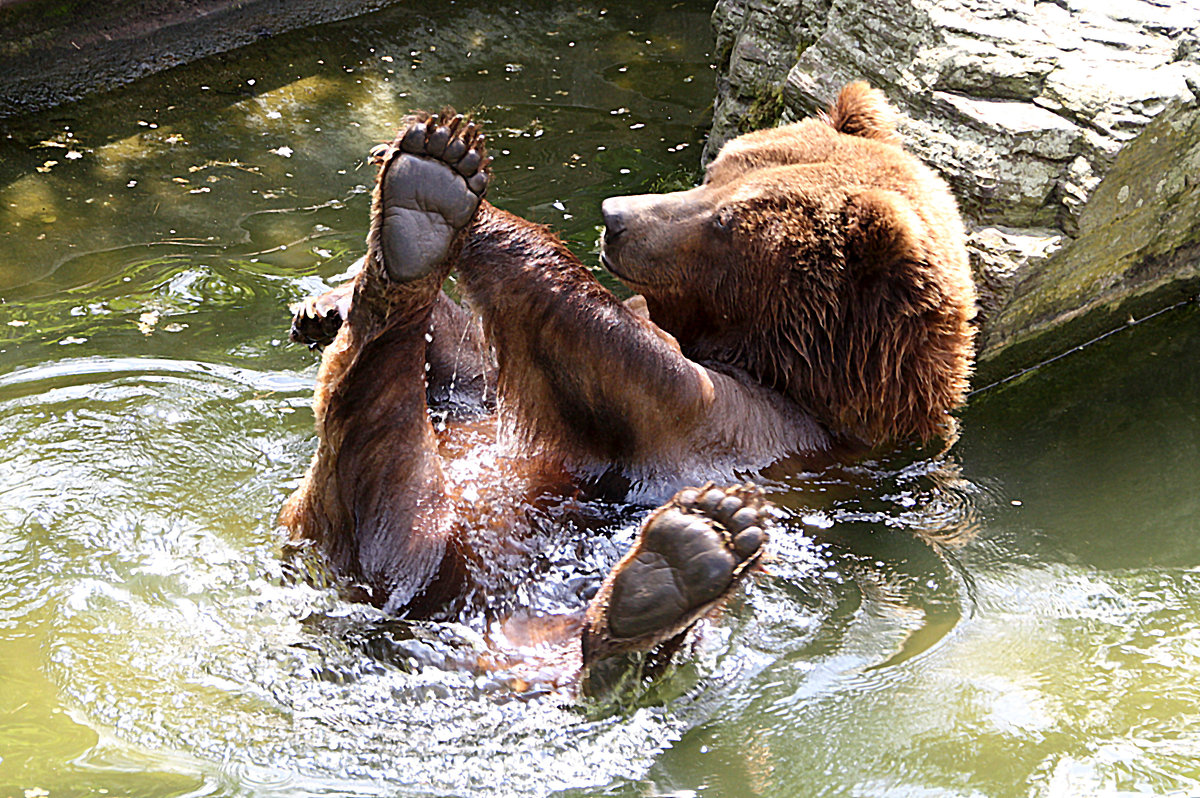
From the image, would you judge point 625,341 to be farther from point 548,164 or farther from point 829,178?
point 548,164

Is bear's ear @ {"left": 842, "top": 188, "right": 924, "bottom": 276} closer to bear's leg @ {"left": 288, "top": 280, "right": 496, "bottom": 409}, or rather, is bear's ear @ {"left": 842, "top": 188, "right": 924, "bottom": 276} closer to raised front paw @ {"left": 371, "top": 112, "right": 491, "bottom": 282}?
raised front paw @ {"left": 371, "top": 112, "right": 491, "bottom": 282}

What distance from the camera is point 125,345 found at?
460 centimetres

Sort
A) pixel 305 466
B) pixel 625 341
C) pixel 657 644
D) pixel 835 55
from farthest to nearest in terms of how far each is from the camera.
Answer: pixel 835 55 < pixel 305 466 < pixel 625 341 < pixel 657 644


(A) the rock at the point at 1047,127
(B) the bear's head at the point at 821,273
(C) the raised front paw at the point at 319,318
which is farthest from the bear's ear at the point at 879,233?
(C) the raised front paw at the point at 319,318

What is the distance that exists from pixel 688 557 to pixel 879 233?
1.24 m

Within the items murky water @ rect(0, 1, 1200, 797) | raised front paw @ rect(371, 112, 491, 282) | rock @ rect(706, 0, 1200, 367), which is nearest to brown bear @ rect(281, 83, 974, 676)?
raised front paw @ rect(371, 112, 491, 282)

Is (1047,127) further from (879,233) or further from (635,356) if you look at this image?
(635,356)

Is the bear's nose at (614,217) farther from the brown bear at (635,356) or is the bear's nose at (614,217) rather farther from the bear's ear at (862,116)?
the bear's ear at (862,116)

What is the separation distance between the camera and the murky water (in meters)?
2.84

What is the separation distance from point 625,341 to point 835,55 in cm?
249

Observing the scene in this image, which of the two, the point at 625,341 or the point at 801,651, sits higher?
the point at 625,341

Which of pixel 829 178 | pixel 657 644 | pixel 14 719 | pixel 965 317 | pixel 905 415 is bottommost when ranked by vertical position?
pixel 14 719

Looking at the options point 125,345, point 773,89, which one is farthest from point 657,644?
point 773,89

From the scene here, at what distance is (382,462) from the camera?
3.17 meters
